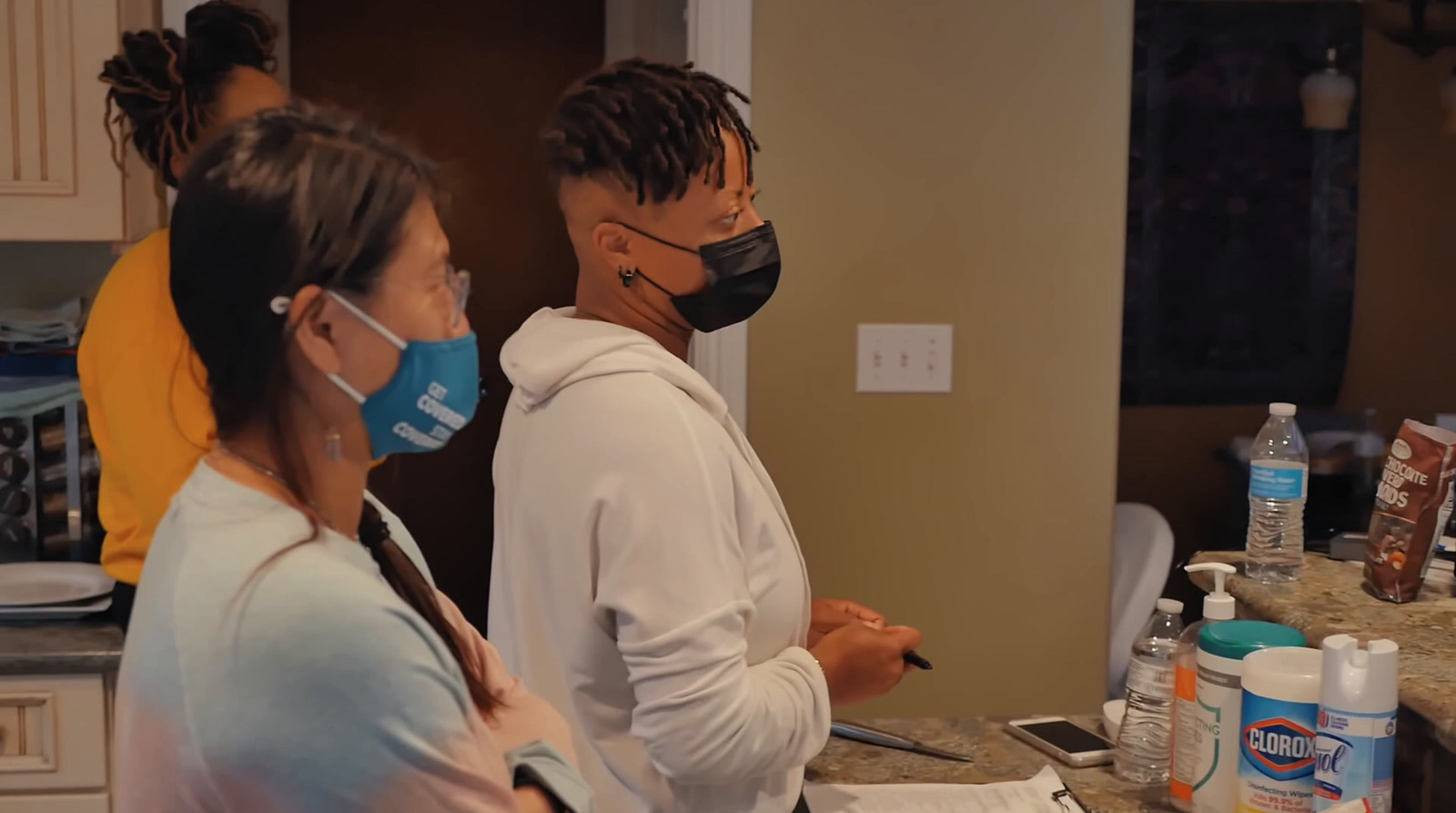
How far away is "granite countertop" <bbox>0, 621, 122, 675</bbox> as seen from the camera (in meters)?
1.76

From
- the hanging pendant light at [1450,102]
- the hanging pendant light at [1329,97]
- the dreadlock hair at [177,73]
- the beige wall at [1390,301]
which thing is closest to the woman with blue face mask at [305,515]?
the dreadlock hair at [177,73]

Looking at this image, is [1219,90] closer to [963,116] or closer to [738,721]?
[963,116]

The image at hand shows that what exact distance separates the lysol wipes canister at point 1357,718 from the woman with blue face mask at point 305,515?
2.13 ft

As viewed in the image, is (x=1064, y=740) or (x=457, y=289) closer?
(x=457, y=289)

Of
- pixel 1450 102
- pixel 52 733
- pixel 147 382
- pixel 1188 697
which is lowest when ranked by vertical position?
pixel 52 733

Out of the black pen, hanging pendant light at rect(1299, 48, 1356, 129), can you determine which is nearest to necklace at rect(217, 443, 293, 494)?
the black pen

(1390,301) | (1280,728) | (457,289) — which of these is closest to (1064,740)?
(1280,728)

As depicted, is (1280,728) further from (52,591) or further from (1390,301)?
(1390,301)

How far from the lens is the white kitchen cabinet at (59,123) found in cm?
197

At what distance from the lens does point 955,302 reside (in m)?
2.11

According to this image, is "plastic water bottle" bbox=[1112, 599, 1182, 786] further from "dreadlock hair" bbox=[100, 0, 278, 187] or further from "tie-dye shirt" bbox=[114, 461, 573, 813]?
"dreadlock hair" bbox=[100, 0, 278, 187]

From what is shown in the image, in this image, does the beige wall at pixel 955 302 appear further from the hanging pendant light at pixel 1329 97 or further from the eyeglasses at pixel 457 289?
the eyeglasses at pixel 457 289

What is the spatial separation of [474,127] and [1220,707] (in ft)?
7.94

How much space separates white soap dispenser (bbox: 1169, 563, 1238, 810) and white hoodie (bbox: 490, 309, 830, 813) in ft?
1.19
